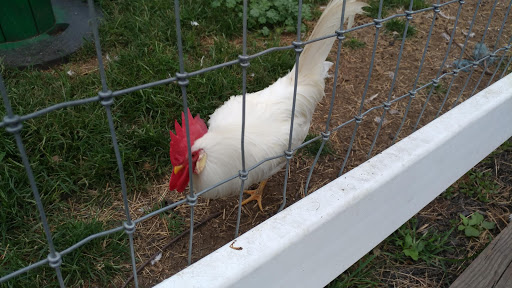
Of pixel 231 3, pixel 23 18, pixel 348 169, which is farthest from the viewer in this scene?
pixel 231 3

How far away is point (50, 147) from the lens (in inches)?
90.5

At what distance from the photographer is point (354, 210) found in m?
1.49

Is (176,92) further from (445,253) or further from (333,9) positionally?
(445,253)

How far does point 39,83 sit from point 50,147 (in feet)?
2.34

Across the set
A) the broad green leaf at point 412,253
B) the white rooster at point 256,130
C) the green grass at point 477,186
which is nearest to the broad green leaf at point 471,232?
the green grass at point 477,186

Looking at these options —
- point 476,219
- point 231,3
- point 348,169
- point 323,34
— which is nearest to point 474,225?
point 476,219

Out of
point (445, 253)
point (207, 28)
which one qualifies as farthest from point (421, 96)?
point (207, 28)

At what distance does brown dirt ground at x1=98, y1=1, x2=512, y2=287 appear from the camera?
1963 mm

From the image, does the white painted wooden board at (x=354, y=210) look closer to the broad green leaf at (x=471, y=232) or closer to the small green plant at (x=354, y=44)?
the broad green leaf at (x=471, y=232)

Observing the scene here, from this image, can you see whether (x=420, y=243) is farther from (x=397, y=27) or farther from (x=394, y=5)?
(x=394, y=5)

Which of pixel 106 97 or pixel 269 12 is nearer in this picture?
pixel 106 97

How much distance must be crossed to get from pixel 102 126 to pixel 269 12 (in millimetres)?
2073

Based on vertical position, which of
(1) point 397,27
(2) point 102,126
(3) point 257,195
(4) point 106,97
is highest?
(4) point 106,97

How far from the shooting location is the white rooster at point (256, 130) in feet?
5.59
